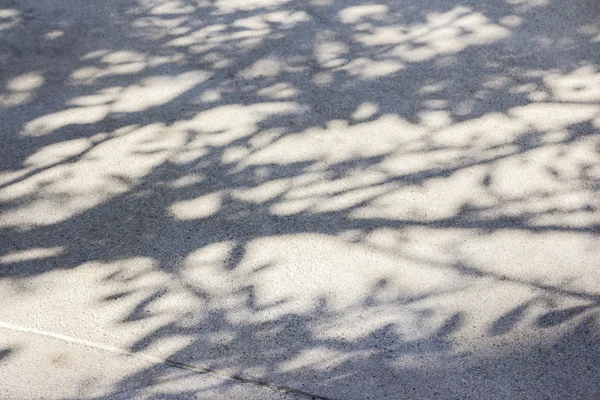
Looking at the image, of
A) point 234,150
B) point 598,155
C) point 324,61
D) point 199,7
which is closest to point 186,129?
point 234,150

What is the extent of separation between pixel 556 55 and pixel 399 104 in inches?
58.2

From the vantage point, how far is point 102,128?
19.8 feet

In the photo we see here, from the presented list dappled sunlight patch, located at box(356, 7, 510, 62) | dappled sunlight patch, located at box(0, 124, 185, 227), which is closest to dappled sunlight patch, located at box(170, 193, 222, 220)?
dappled sunlight patch, located at box(0, 124, 185, 227)

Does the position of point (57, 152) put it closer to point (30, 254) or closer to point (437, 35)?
point (30, 254)

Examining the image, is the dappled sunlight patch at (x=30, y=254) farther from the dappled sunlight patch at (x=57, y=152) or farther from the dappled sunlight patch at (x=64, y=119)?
the dappled sunlight patch at (x=64, y=119)

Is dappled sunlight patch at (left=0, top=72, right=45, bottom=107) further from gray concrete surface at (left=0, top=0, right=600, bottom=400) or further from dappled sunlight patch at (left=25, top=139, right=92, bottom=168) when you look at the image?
dappled sunlight patch at (left=25, top=139, right=92, bottom=168)

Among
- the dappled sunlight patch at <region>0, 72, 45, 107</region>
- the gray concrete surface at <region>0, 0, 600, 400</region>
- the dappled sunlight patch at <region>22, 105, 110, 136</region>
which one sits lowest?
the gray concrete surface at <region>0, 0, 600, 400</region>

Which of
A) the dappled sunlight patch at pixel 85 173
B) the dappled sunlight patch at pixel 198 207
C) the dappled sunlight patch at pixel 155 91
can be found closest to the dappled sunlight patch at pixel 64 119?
the dappled sunlight patch at pixel 155 91

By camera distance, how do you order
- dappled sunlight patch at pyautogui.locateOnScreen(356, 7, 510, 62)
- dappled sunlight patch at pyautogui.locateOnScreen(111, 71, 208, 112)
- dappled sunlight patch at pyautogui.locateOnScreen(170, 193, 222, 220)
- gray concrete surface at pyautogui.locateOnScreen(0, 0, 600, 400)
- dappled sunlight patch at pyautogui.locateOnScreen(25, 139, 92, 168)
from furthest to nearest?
dappled sunlight patch at pyautogui.locateOnScreen(356, 7, 510, 62) → dappled sunlight patch at pyautogui.locateOnScreen(111, 71, 208, 112) → dappled sunlight patch at pyautogui.locateOnScreen(25, 139, 92, 168) → dappled sunlight patch at pyautogui.locateOnScreen(170, 193, 222, 220) → gray concrete surface at pyautogui.locateOnScreen(0, 0, 600, 400)

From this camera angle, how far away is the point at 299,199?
5375 millimetres

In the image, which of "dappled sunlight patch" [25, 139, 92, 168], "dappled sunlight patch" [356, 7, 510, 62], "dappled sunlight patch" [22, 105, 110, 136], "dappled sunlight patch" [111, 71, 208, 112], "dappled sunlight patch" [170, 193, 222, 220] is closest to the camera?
"dappled sunlight patch" [170, 193, 222, 220]

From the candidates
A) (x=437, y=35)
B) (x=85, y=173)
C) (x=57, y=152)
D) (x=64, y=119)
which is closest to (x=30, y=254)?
(x=85, y=173)

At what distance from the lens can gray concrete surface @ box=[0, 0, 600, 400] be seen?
4383 mm

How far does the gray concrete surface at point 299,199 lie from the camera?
14.4ft
